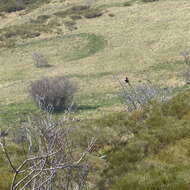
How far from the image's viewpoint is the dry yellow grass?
99.2ft

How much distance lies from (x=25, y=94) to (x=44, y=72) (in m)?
5.76

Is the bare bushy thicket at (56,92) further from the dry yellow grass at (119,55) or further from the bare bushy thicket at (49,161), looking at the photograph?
the bare bushy thicket at (49,161)

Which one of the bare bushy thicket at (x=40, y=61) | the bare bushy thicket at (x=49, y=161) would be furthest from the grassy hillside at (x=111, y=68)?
the bare bushy thicket at (x=49, y=161)

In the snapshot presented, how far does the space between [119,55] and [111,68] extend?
340 cm

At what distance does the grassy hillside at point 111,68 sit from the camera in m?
8.94

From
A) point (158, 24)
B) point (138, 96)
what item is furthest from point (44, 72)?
point (138, 96)

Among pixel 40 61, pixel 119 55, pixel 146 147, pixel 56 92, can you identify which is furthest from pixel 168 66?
pixel 146 147

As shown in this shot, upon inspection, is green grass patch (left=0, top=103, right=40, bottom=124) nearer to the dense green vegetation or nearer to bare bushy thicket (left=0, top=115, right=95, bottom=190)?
the dense green vegetation

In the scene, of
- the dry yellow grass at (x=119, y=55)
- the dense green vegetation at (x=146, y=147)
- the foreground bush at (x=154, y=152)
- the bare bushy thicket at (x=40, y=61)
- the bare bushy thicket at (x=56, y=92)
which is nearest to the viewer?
the foreground bush at (x=154, y=152)

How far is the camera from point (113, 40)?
136ft

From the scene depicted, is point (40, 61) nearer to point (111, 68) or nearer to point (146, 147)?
point (111, 68)

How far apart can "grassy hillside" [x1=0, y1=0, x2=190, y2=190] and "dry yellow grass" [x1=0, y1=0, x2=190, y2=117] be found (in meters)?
0.09

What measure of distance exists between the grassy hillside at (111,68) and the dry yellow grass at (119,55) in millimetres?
90

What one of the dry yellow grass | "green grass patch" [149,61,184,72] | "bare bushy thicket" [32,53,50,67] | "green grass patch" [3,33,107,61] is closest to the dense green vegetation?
the dry yellow grass
